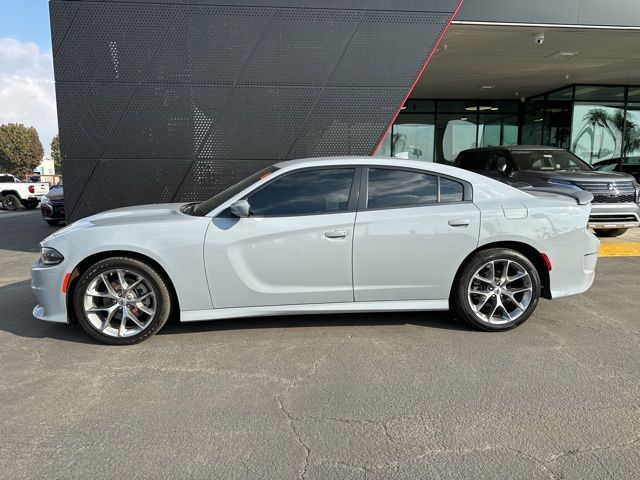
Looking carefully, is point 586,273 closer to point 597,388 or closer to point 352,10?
point 597,388

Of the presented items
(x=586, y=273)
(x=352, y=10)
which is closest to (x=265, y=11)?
(x=352, y=10)

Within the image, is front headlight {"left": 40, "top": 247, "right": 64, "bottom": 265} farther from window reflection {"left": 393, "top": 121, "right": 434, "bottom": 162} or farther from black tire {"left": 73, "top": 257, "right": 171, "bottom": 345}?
window reflection {"left": 393, "top": 121, "right": 434, "bottom": 162}

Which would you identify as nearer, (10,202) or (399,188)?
(399,188)

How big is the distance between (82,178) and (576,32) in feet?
30.5

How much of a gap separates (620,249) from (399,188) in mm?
5895

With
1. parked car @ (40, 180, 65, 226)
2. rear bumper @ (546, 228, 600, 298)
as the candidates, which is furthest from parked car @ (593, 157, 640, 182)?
parked car @ (40, 180, 65, 226)

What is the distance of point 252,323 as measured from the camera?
4441 millimetres

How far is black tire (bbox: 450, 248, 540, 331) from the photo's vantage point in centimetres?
416

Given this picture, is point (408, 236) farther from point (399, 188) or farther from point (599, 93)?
point (599, 93)

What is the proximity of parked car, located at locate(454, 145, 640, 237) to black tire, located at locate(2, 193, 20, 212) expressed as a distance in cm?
1824

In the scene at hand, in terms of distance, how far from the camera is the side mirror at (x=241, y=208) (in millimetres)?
3852

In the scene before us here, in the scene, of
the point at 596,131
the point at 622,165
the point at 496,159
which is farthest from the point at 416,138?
the point at 496,159

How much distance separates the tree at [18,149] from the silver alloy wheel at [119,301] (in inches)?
2962

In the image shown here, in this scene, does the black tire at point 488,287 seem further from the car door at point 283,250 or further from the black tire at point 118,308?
the black tire at point 118,308
